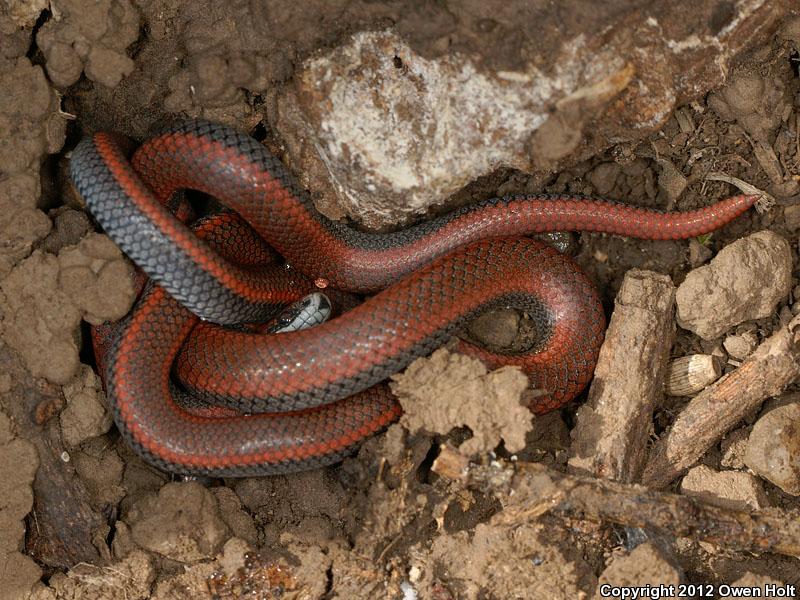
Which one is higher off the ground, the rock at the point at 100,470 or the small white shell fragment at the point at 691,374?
the small white shell fragment at the point at 691,374

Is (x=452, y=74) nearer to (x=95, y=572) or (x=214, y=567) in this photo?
(x=214, y=567)

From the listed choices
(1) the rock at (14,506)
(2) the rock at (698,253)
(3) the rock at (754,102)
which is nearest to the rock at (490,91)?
(3) the rock at (754,102)

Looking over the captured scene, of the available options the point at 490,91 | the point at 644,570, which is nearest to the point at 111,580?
the point at 644,570

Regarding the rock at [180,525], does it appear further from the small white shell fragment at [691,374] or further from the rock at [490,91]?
the small white shell fragment at [691,374]

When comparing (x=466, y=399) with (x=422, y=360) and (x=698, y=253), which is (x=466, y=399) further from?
(x=698, y=253)

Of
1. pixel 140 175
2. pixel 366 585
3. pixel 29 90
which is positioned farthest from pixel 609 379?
pixel 29 90
